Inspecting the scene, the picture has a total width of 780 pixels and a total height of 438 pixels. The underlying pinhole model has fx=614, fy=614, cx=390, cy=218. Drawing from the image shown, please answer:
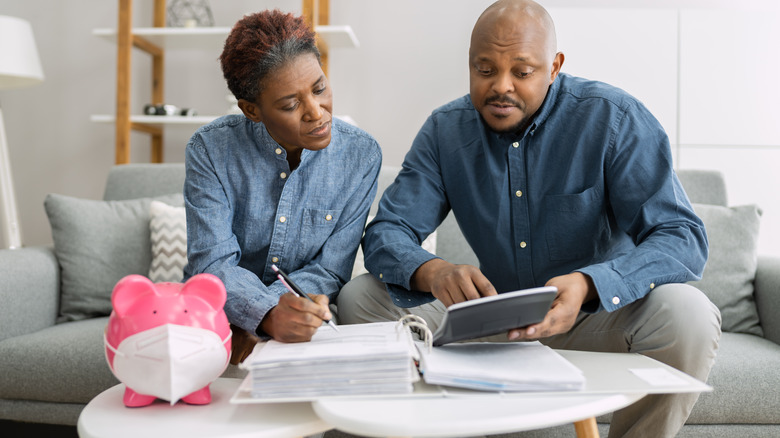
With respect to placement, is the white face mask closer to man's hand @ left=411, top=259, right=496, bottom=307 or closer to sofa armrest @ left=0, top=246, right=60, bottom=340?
man's hand @ left=411, top=259, right=496, bottom=307

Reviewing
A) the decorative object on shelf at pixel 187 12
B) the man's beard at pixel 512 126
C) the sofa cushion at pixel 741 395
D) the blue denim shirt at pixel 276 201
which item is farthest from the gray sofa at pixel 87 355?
the decorative object on shelf at pixel 187 12

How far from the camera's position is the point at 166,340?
0.76m

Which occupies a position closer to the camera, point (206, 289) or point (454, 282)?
point (206, 289)

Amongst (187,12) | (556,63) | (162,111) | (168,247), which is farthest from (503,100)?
A: (187,12)

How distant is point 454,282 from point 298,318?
28 centimetres

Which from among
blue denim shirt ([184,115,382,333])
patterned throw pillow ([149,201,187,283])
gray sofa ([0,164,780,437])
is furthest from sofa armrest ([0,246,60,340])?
blue denim shirt ([184,115,382,333])

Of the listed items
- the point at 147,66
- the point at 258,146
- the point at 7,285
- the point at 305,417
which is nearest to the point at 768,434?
the point at 305,417

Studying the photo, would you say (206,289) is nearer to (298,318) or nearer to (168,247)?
(298,318)

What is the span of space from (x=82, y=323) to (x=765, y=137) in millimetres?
2493

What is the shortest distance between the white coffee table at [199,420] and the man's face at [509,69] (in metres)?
0.74

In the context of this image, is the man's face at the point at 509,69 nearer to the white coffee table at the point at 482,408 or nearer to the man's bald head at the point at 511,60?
the man's bald head at the point at 511,60

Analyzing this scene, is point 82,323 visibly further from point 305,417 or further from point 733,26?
point 733,26

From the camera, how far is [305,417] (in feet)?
2.45

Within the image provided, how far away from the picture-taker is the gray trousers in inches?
38.8
